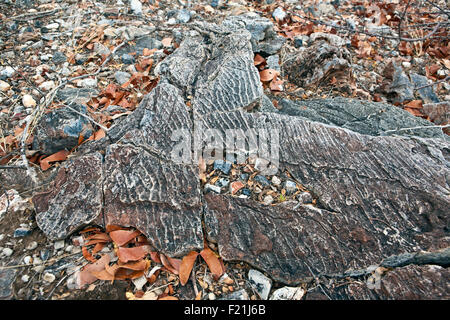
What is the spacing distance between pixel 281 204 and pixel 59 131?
1.69 metres

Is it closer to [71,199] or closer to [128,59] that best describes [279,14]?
[128,59]

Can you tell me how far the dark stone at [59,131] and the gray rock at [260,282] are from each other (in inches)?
62.6

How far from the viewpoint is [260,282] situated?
179cm

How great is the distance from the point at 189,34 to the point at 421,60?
2.89 metres

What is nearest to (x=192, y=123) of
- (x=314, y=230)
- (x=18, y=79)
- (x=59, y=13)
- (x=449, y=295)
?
(x=314, y=230)

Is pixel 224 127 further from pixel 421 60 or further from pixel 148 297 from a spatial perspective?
pixel 421 60

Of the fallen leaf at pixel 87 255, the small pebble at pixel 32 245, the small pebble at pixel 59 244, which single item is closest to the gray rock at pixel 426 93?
the fallen leaf at pixel 87 255

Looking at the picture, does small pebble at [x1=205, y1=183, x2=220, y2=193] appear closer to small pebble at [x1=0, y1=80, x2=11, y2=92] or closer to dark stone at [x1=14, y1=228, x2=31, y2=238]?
dark stone at [x1=14, y1=228, x2=31, y2=238]

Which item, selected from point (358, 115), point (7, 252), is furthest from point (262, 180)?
point (7, 252)

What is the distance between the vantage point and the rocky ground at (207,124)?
1769 mm

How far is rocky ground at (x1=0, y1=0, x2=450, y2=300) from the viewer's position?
69.6 inches

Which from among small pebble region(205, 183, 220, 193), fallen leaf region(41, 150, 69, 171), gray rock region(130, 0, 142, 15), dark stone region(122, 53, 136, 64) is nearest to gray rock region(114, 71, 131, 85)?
dark stone region(122, 53, 136, 64)

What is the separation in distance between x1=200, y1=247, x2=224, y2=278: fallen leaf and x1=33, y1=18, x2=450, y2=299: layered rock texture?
53 mm

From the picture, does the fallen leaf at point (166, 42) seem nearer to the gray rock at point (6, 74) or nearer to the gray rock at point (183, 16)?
the gray rock at point (183, 16)
